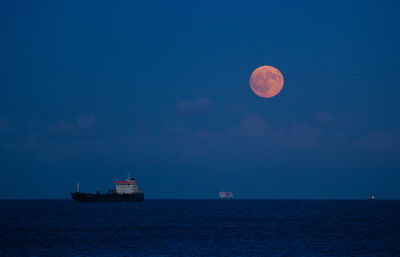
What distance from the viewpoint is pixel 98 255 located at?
140ft

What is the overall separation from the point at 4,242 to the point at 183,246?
19119 mm

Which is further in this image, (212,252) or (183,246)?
(183,246)

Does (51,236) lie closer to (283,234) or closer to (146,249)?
(146,249)

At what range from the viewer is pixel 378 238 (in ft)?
194

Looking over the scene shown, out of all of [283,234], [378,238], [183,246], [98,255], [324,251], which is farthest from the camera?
[283,234]

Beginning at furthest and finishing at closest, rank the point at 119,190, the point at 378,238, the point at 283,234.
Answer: the point at 119,190, the point at 283,234, the point at 378,238

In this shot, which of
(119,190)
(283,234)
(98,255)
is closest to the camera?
(98,255)

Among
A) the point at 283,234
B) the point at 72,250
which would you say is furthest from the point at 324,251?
the point at 72,250

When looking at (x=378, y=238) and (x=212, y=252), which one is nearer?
(x=212, y=252)

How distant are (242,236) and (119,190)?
5406 inches

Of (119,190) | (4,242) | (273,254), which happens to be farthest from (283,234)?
(119,190)

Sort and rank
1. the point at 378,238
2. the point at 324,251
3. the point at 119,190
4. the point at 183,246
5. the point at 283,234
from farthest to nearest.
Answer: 1. the point at 119,190
2. the point at 283,234
3. the point at 378,238
4. the point at 183,246
5. the point at 324,251

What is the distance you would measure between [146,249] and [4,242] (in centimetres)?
1657

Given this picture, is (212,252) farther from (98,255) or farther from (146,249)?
(98,255)
